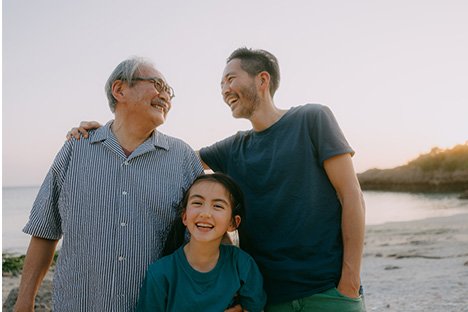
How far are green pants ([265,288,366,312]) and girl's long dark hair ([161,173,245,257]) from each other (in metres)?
0.61

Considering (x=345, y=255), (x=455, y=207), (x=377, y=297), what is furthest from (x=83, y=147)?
(x=455, y=207)

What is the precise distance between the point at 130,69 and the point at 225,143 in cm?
84

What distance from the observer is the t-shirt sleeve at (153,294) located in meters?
2.69

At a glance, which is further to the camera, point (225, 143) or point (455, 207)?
point (455, 207)

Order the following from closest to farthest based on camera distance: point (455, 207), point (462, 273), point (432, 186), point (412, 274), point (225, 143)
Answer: point (225, 143), point (462, 273), point (412, 274), point (455, 207), point (432, 186)

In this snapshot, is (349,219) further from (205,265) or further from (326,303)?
(205,265)

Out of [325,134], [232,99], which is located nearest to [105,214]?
[232,99]

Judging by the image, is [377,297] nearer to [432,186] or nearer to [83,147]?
[83,147]

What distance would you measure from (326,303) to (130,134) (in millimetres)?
1574

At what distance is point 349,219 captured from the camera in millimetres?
2953

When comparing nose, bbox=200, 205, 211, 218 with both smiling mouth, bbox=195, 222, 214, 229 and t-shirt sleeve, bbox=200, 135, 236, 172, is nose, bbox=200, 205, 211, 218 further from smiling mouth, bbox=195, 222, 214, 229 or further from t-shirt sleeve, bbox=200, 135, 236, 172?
t-shirt sleeve, bbox=200, 135, 236, 172

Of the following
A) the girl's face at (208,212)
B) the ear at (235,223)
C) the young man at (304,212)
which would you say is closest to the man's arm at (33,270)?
the girl's face at (208,212)

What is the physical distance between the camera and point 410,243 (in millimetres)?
13547

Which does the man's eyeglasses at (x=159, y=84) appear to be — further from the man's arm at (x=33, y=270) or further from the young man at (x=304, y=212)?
the man's arm at (x=33, y=270)
